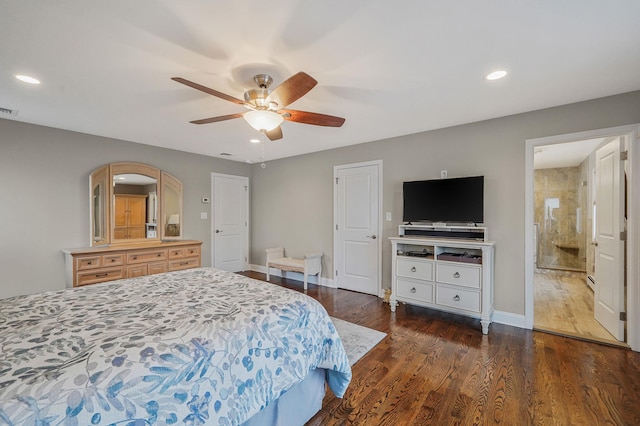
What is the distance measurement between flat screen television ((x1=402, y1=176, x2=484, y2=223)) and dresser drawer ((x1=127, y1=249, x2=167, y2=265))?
357cm

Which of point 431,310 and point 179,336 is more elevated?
point 179,336

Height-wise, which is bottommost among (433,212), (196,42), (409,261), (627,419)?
(627,419)

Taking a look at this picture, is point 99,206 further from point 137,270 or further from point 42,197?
point 137,270

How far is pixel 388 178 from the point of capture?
4090mm

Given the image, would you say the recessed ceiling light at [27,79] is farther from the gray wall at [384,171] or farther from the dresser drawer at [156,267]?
the dresser drawer at [156,267]

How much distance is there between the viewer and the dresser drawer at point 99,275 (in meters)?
3.32

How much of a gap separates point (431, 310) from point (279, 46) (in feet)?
11.4

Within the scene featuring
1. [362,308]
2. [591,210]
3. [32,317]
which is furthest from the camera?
[591,210]

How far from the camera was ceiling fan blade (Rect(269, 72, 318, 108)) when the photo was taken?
1732 millimetres

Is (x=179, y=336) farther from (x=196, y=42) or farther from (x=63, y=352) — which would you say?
(x=196, y=42)

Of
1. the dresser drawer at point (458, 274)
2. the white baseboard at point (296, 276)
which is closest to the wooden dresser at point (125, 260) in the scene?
the white baseboard at point (296, 276)

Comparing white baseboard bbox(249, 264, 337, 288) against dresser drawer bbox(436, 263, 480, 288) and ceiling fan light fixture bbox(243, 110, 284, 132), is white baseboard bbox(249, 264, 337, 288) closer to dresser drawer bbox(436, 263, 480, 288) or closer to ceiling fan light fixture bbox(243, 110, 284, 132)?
dresser drawer bbox(436, 263, 480, 288)

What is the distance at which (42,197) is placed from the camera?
134 inches

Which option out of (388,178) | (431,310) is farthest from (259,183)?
(431,310)
